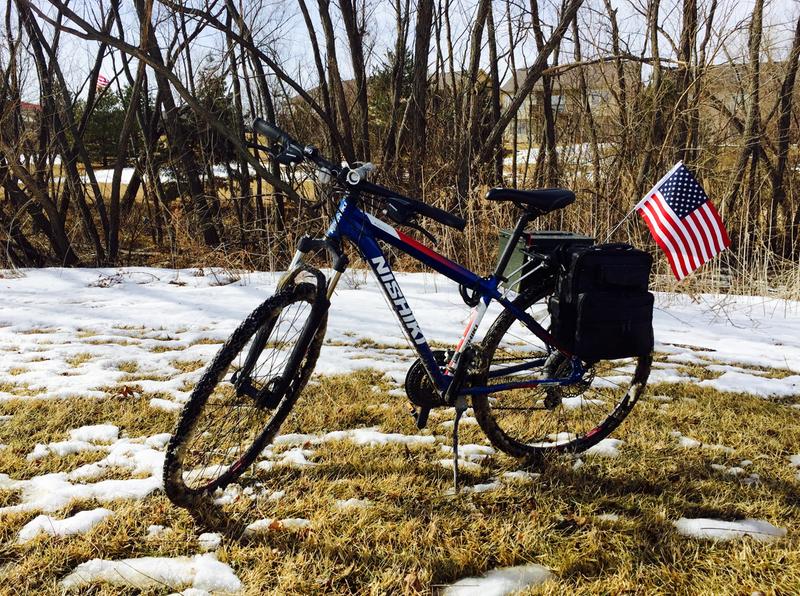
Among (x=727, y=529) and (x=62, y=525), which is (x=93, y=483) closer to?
(x=62, y=525)

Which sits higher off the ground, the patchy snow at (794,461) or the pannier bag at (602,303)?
the pannier bag at (602,303)

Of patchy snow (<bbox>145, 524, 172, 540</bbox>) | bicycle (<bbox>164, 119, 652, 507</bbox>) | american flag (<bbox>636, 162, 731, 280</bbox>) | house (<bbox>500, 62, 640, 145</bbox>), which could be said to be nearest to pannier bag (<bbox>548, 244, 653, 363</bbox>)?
bicycle (<bbox>164, 119, 652, 507</bbox>)

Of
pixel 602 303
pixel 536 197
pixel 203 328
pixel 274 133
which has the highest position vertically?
pixel 274 133

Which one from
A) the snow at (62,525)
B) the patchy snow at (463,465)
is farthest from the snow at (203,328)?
the snow at (62,525)

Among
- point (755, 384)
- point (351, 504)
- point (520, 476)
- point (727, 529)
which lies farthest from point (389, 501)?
point (755, 384)

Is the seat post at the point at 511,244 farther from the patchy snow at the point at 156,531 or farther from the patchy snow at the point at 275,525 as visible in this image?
the patchy snow at the point at 156,531

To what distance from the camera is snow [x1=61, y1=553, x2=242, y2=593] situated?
161 centimetres

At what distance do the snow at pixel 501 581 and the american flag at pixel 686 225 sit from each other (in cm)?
249

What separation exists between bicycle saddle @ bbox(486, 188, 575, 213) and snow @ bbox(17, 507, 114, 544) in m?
1.85

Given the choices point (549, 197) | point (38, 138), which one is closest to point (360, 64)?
point (38, 138)

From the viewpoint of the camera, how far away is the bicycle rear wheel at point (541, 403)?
2.36 meters

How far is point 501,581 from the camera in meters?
1.69

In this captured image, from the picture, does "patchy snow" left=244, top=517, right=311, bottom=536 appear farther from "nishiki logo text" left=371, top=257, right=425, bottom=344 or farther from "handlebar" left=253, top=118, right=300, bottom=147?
"handlebar" left=253, top=118, right=300, bottom=147

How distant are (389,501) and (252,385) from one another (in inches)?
27.2
